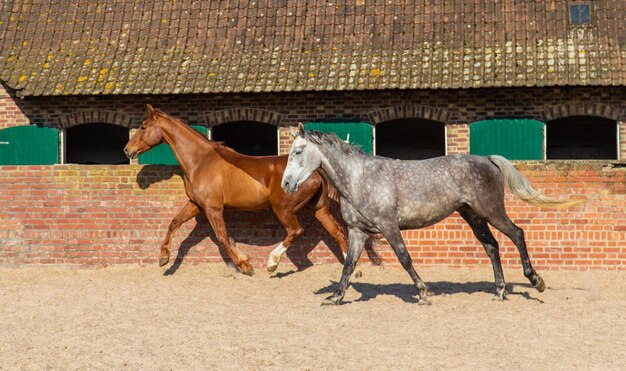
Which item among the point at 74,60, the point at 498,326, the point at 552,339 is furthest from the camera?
the point at 74,60

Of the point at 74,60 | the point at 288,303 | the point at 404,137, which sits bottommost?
the point at 288,303

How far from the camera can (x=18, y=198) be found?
11859 mm

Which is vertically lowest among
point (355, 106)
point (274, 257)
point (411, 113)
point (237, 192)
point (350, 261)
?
point (274, 257)

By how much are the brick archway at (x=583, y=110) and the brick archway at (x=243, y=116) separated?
484 cm

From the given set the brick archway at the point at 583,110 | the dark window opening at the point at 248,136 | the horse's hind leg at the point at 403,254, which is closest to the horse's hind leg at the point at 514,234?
Result: the horse's hind leg at the point at 403,254

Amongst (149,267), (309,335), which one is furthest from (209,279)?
(309,335)

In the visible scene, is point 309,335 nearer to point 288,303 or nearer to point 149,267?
point 288,303

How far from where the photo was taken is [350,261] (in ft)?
29.2

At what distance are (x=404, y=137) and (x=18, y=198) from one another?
31.0ft

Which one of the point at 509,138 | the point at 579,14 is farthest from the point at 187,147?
the point at 579,14

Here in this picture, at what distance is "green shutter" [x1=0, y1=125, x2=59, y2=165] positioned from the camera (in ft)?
55.2

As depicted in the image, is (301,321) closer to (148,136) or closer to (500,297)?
(500,297)

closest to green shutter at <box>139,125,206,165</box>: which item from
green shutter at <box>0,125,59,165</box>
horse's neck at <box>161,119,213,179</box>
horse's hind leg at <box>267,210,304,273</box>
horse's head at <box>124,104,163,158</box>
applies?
green shutter at <box>0,125,59,165</box>

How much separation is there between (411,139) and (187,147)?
860cm
